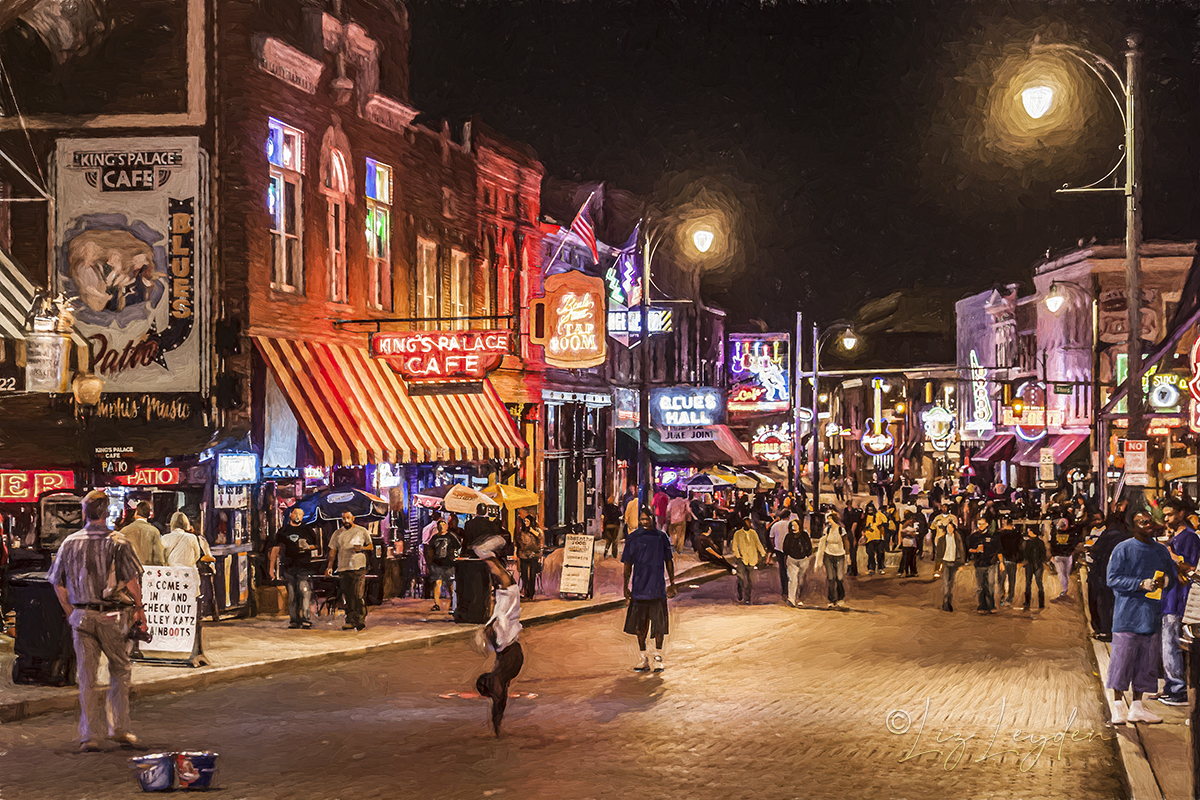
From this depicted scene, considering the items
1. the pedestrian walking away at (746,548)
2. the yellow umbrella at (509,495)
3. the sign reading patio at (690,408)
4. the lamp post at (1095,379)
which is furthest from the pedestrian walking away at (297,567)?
the sign reading patio at (690,408)

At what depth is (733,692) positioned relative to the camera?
50.6 ft

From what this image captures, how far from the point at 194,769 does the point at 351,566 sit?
1173 cm

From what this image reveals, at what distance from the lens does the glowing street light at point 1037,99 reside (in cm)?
2103

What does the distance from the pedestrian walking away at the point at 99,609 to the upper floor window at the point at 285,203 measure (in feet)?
42.4

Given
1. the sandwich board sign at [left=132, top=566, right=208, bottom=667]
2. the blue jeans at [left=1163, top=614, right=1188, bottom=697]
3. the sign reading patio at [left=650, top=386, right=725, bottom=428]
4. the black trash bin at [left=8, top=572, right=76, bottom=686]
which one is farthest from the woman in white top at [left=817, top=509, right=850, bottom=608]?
the sign reading patio at [left=650, top=386, right=725, bottom=428]

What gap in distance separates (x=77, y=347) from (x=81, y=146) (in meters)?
3.20

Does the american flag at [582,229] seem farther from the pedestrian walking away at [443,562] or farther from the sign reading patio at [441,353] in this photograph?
the pedestrian walking away at [443,562]

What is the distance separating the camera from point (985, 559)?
2545cm

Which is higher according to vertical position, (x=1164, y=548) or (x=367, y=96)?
(x=367, y=96)

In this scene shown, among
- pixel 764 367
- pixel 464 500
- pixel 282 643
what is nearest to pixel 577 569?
pixel 464 500

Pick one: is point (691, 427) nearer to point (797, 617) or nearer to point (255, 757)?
point (797, 617)

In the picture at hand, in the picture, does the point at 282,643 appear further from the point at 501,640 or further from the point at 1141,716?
the point at 1141,716

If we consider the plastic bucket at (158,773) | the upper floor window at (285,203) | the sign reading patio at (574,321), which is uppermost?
the upper floor window at (285,203)

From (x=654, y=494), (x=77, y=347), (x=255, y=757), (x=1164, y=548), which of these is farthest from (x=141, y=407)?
(x=654, y=494)
